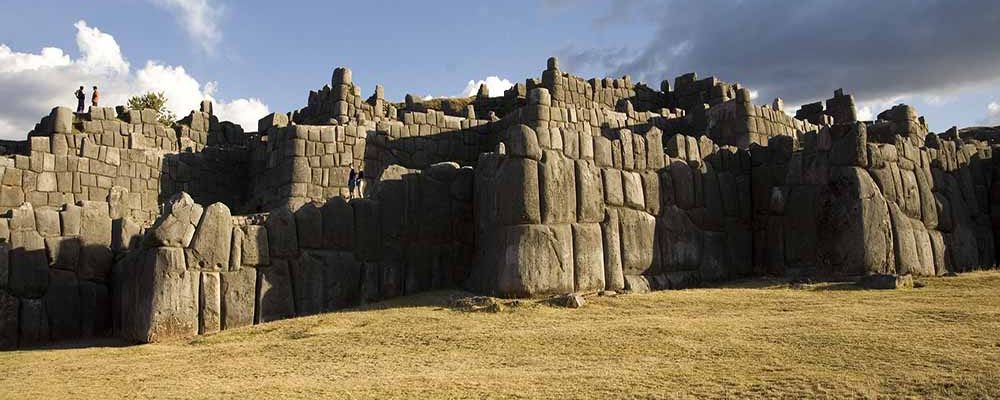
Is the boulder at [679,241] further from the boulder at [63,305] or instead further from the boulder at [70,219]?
the boulder at [70,219]

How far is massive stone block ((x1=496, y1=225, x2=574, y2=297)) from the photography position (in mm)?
18938

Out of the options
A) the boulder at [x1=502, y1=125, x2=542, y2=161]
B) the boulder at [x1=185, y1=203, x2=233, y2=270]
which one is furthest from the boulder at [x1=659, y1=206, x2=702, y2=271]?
the boulder at [x1=185, y1=203, x2=233, y2=270]

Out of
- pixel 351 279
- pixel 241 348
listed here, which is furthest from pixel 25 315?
pixel 351 279

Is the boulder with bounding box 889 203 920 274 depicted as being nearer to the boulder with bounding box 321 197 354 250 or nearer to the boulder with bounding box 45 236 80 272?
the boulder with bounding box 321 197 354 250

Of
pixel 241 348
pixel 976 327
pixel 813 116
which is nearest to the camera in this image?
pixel 976 327

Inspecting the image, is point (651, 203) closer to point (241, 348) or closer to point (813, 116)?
point (241, 348)

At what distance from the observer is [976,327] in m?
14.7

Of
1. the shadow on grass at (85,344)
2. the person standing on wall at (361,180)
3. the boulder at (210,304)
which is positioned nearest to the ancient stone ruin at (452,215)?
the boulder at (210,304)

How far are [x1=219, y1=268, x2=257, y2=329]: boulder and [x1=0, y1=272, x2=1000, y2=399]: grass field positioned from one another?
2.04 feet

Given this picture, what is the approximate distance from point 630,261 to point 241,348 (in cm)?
954

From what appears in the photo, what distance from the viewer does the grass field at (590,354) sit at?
467 inches

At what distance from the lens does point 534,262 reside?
19.0 meters

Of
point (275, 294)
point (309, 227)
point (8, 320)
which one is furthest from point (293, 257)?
point (8, 320)

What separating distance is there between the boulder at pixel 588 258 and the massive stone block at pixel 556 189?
428mm
